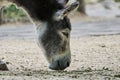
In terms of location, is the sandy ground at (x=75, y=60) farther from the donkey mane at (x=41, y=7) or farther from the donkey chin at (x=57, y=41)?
the donkey mane at (x=41, y=7)

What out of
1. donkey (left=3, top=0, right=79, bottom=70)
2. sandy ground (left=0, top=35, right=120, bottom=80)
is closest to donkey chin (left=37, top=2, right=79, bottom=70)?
donkey (left=3, top=0, right=79, bottom=70)

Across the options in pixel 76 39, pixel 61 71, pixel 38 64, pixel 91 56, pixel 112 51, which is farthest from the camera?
pixel 76 39

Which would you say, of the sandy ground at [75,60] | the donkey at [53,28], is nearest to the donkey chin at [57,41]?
the donkey at [53,28]

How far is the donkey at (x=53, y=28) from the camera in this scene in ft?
18.2

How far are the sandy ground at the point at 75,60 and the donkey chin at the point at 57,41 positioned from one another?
0.48 feet

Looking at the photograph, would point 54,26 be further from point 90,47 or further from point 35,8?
point 90,47

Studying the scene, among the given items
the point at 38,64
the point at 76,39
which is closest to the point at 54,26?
the point at 38,64

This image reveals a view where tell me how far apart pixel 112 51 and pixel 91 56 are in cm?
68

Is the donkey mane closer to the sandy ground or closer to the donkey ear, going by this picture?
the donkey ear

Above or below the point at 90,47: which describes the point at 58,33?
above

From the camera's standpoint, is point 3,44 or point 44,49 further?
point 3,44

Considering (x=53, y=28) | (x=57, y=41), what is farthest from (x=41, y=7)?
(x=57, y=41)

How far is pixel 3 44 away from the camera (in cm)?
918

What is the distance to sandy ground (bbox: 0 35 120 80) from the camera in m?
5.07
